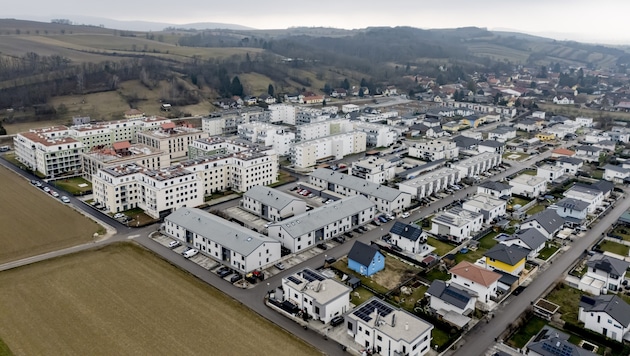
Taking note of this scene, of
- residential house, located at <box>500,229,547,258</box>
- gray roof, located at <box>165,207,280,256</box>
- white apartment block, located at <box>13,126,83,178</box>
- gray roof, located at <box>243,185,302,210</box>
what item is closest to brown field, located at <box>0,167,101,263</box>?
white apartment block, located at <box>13,126,83,178</box>

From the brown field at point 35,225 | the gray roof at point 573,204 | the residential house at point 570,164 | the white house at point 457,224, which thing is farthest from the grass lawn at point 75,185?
the residential house at point 570,164

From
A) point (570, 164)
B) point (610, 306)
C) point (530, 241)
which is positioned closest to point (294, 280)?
point (610, 306)

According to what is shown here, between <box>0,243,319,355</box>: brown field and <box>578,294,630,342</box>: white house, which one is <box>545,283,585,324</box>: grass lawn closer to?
<box>578,294,630,342</box>: white house

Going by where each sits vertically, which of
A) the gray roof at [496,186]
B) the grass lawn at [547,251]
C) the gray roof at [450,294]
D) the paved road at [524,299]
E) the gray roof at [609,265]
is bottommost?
the paved road at [524,299]

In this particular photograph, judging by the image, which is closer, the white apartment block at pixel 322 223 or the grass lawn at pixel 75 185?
the white apartment block at pixel 322 223

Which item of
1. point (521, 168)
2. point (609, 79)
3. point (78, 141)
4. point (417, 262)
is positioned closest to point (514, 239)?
point (417, 262)

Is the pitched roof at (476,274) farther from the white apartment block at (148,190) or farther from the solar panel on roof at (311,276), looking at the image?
the white apartment block at (148,190)

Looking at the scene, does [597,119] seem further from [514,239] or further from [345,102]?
[514,239]
